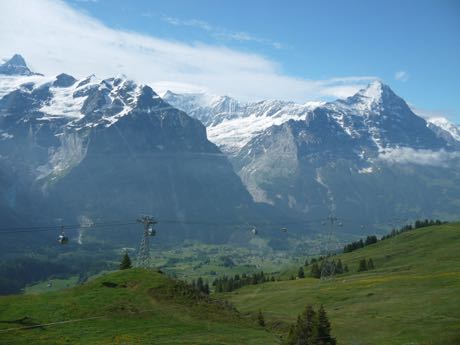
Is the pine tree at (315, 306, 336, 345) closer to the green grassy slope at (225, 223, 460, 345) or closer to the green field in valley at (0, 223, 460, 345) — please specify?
the green field in valley at (0, 223, 460, 345)

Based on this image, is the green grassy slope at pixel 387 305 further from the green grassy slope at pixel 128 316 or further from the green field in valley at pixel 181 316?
the green grassy slope at pixel 128 316

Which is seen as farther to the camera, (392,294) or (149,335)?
(392,294)

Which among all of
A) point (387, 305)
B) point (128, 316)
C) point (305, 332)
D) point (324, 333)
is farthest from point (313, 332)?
point (387, 305)

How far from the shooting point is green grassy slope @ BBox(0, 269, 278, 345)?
68688mm

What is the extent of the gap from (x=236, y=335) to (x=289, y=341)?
678 cm

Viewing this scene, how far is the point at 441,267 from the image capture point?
14050 centimetres

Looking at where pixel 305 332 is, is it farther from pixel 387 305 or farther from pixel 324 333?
pixel 387 305

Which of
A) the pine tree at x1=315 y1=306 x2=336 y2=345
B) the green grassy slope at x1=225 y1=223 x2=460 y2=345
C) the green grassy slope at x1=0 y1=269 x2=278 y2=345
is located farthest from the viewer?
the green grassy slope at x1=225 y1=223 x2=460 y2=345

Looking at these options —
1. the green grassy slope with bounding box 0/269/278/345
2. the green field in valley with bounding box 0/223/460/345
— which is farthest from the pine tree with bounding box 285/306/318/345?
the green field in valley with bounding box 0/223/460/345

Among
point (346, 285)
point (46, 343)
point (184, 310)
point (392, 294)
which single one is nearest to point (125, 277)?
point (184, 310)

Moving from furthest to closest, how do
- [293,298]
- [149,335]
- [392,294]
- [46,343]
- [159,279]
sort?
1. [293,298]
2. [392,294]
3. [159,279]
4. [149,335]
5. [46,343]

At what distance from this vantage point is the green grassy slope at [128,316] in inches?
2704

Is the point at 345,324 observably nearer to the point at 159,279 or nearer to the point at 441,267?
the point at 159,279

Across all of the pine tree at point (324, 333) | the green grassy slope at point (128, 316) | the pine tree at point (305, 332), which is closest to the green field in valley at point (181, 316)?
the green grassy slope at point (128, 316)
